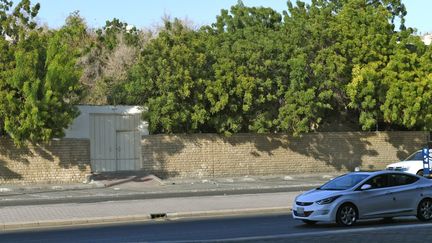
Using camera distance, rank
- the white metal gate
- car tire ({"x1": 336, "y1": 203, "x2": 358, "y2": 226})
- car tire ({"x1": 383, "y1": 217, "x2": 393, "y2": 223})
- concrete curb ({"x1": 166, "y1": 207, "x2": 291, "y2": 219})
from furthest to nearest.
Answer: the white metal gate
concrete curb ({"x1": 166, "y1": 207, "x2": 291, "y2": 219})
car tire ({"x1": 383, "y1": 217, "x2": 393, "y2": 223})
car tire ({"x1": 336, "y1": 203, "x2": 358, "y2": 226})

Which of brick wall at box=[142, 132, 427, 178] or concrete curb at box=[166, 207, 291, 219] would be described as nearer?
concrete curb at box=[166, 207, 291, 219]

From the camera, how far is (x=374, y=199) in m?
17.7

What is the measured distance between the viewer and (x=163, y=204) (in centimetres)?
2356

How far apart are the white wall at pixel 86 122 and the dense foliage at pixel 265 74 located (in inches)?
24.4

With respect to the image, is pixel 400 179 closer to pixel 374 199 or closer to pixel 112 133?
pixel 374 199

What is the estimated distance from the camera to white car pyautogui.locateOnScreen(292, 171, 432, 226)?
680 inches

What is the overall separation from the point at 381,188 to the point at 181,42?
23.1 metres

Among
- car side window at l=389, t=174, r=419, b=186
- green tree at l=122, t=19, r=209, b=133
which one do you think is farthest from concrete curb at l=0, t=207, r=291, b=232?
green tree at l=122, t=19, r=209, b=133

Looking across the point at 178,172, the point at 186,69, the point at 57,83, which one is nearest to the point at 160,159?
the point at 178,172

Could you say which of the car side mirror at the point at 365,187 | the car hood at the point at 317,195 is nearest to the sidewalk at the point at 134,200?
the car hood at the point at 317,195

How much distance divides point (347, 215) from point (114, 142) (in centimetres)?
2302

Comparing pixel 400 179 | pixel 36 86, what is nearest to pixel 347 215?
pixel 400 179

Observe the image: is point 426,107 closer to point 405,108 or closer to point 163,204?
point 405,108

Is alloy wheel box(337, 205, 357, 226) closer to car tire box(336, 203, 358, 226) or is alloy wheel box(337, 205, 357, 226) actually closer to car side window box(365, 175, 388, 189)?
car tire box(336, 203, 358, 226)
